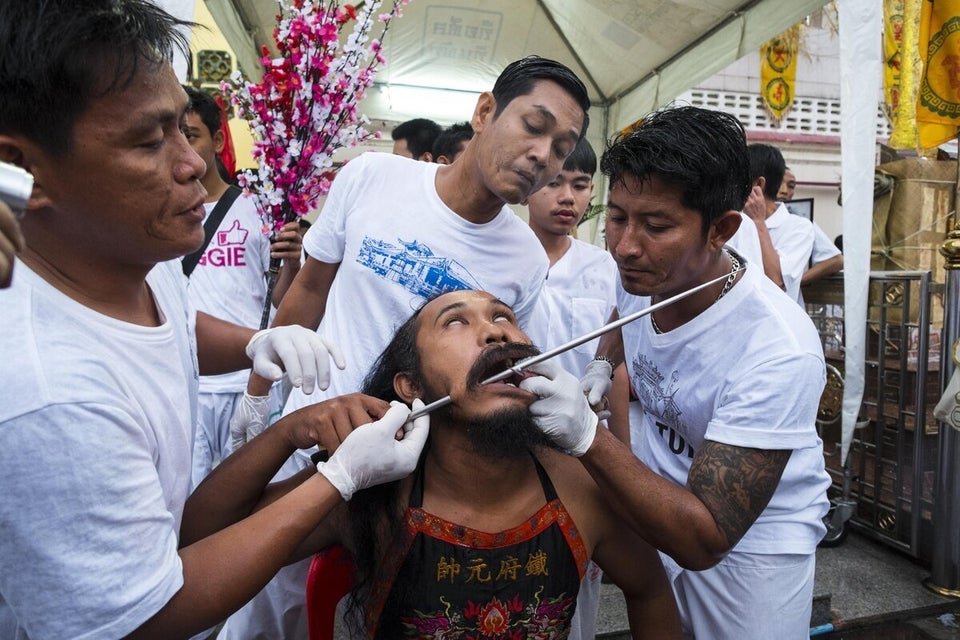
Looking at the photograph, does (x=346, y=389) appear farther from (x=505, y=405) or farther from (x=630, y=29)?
(x=630, y=29)

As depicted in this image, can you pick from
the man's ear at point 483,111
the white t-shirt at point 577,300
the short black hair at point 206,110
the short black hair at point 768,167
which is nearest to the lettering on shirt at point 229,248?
the short black hair at point 206,110

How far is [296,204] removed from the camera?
3.06 metres

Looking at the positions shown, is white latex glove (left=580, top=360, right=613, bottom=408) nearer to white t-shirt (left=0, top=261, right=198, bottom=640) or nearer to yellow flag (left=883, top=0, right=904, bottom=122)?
white t-shirt (left=0, top=261, right=198, bottom=640)

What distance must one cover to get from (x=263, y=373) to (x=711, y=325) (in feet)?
4.87

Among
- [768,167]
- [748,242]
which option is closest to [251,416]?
[748,242]

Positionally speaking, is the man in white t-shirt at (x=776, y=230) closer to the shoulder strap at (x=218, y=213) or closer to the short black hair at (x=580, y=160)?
the short black hair at (x=580, y=160)

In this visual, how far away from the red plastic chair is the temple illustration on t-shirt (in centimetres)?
99

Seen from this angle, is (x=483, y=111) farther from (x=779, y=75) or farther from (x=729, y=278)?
(x=779, y=75)

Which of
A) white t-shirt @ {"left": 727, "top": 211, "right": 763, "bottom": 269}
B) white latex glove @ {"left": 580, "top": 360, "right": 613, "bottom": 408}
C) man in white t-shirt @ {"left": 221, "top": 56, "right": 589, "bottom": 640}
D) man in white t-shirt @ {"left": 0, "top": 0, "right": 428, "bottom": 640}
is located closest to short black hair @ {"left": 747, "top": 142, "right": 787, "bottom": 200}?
white t-shirt @ {"left": 727, "top": 211, "right": 763, "bottom": 269}

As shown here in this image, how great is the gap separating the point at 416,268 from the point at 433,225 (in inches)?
7.6

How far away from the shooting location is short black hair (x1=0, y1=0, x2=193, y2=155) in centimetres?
116

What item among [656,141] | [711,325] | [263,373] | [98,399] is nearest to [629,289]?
[711,325]

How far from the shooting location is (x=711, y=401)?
2.22 meters

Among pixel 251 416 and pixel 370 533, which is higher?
pixel 251 416
